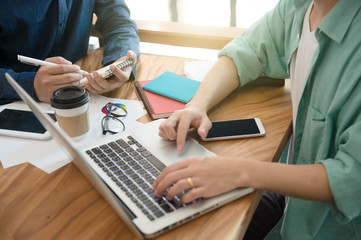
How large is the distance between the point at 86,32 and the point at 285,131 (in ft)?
3.28

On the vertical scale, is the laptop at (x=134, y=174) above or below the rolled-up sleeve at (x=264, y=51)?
below

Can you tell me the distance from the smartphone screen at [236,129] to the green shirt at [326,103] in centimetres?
11

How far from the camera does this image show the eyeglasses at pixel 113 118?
2.70 feet

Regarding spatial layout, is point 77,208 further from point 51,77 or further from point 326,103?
point 326,103

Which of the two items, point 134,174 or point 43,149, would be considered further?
point 43,149

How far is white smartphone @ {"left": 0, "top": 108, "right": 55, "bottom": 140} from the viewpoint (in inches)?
31.0

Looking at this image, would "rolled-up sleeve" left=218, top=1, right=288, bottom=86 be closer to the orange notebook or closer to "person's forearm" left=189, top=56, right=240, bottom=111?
"person's forearm" left=189, top=56, right=240, bottom=111

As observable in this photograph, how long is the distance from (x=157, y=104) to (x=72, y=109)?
0.88ft

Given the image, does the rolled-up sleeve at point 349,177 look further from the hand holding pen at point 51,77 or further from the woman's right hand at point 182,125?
the hand holding pen at point 51,77

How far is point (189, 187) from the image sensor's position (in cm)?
58

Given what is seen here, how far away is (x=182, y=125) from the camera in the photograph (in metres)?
0.74

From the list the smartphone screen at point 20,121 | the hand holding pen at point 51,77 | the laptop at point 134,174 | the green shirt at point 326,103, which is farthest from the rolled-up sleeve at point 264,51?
the smartphone screen at point 20,121

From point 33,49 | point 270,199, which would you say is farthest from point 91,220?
point 33,49

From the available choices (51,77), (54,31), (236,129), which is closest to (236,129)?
(236,129)
